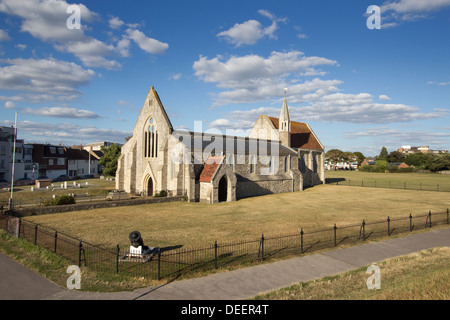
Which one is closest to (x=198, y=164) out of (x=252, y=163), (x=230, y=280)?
(x=252, y=163)

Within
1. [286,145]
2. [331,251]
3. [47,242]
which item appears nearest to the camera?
[331,251]

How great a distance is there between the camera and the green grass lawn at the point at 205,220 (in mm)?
17734

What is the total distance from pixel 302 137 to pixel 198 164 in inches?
1263

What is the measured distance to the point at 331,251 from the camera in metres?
14.3

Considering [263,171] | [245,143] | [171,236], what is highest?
[245,143]

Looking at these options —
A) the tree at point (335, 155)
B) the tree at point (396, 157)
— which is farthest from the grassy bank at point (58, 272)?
the tree at point (396, 157)

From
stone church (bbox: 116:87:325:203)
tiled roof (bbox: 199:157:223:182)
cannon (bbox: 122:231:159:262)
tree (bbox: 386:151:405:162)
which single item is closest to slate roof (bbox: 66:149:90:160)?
stone church (bbox: 116:87:325:203)

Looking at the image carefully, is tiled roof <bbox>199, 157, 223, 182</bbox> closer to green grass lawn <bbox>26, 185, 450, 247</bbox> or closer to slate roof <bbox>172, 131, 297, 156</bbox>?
slate roof <bbox>172, 131, 297, 156</bbox>

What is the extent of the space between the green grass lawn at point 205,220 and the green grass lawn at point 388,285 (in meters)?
7.23

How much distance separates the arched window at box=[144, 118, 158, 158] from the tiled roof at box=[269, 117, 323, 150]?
1001 inches
